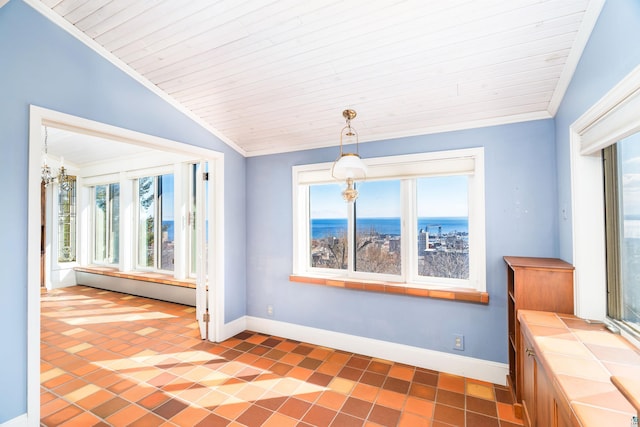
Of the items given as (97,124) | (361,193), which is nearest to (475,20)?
(361,193)

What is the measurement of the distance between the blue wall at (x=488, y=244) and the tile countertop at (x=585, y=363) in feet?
2.45

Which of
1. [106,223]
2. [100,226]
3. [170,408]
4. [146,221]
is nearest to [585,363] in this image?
[170,408]

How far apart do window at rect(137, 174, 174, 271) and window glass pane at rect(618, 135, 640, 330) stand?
17.6 ft

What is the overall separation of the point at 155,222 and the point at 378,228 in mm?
4142

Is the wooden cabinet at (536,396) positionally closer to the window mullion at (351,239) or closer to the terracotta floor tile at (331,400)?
the terracotta floor tile at (331,400)

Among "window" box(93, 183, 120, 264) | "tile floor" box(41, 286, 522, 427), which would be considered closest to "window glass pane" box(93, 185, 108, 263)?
"window" box(93, 183, 120, 264)

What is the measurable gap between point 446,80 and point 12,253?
3018mm

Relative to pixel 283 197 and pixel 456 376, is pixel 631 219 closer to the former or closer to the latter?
pixel 456 376

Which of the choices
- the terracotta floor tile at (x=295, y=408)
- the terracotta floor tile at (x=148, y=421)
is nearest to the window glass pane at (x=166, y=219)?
the terracotta floor tile at (x=148, y=421)

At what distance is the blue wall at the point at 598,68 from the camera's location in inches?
46.5

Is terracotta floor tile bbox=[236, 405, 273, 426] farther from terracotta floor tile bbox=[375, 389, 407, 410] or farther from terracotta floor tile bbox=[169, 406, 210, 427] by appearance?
terracotta floor tile bbox=[375, 389, 407, 410]

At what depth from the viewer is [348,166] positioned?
7.00ft

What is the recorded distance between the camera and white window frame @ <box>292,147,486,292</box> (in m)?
2.49

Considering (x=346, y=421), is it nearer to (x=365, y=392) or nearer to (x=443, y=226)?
(x=365, y=392)
